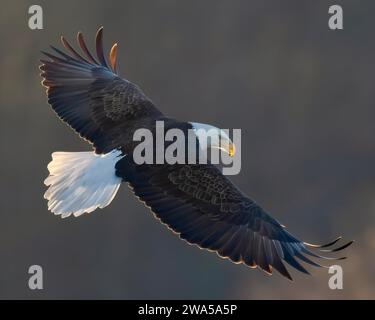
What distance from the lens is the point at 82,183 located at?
496 centimetres

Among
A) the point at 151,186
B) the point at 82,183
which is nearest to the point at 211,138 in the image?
the point at 151,186

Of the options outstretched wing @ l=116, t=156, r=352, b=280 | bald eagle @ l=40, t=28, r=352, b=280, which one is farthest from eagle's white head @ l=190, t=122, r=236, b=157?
outstretched wing @ l=116, t=156, r=352, b=280

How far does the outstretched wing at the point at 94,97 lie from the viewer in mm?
→ 5195

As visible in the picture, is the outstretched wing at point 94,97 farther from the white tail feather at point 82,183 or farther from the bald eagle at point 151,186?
the white tail feather at point 82,183

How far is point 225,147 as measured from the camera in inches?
205

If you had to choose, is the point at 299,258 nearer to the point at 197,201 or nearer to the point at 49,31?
the point at 197,201

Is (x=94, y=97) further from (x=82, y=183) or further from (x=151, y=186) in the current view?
(x=151, y=186)

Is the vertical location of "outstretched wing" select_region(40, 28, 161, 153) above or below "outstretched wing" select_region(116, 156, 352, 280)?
above

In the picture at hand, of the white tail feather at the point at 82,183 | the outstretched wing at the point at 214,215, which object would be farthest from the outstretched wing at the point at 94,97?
the outstretched wing at the point at 214,215

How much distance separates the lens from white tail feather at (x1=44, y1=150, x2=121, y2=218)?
16.0ft

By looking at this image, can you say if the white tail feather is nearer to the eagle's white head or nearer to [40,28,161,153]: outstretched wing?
[40,28,161,153]: outstretched wing

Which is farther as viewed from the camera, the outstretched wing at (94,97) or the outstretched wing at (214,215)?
the outstretched wing at (94,97)

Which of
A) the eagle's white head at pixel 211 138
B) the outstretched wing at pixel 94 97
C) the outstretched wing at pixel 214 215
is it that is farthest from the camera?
the outstretched wing at pixel 94 97

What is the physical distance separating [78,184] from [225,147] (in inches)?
29.7
